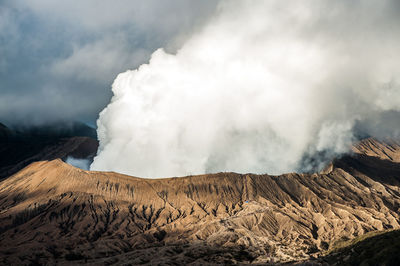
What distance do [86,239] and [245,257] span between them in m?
93.8

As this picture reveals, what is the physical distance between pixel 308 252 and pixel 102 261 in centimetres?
10472

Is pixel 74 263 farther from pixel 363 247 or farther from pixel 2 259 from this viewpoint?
pixel 363 247

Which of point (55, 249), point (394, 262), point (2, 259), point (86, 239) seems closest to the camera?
point (394, 262)

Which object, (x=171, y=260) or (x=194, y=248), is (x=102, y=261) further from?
(x=194, y=248)

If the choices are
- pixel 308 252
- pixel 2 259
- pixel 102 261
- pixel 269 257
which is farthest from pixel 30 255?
pixel 308 252

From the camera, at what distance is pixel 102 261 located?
161 meters

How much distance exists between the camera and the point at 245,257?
168 m

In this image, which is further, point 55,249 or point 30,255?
point 55,249

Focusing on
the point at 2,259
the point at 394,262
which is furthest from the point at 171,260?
the point at 394,262

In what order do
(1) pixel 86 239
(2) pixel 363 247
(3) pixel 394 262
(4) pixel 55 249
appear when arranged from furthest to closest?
(1) pixel 86 239 → (4) pixel 55 249 → (2) pixel 363 247 → (3) pixel 394 262

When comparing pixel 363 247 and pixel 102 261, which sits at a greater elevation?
pixel 102 261

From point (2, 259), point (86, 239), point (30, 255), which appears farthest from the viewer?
point (86, 239)

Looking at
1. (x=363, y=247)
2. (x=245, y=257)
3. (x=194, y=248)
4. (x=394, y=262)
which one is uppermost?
(x=194, y=248)

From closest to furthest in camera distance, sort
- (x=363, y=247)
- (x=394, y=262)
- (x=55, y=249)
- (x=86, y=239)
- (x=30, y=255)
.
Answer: (x=394, y=262), (x=363, y=247), (x=30, y=255), (x=55, y=249), (x=86, y=239)
